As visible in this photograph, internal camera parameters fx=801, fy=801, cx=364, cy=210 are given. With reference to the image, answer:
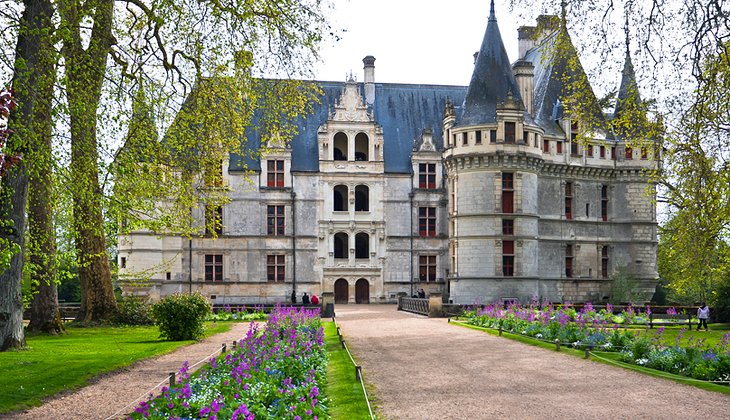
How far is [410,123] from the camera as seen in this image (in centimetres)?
4784

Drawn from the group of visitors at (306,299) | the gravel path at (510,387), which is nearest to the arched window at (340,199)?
the group of visitors at (306,299)

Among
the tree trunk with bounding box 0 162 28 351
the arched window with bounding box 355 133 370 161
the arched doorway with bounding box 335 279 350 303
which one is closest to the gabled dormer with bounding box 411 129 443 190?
the arched window with bounding box 355 133 370 161

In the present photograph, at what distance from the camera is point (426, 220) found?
150ft

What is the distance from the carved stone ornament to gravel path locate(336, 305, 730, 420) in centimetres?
2626

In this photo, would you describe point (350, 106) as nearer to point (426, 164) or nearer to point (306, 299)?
point (426, 164)

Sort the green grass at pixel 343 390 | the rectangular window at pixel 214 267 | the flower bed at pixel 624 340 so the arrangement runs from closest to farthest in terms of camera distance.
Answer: the green grass at pixel 343 390 < the flower bed at pixel 624 340 < the rectangular window at pixel 214 267

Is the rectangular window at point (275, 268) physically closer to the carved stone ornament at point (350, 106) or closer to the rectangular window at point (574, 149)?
the carved stone ornament at point (350, 106)

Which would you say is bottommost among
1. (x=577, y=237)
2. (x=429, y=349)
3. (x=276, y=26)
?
(x=429, y=349)

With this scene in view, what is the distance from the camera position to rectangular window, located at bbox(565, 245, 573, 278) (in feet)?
141

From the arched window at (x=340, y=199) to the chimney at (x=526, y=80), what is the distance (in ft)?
37.0

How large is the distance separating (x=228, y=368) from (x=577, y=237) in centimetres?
3410

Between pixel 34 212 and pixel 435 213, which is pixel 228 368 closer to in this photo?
pixel 34 212

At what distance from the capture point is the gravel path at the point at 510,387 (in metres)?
10.6

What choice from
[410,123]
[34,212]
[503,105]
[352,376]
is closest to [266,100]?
[34,212]
